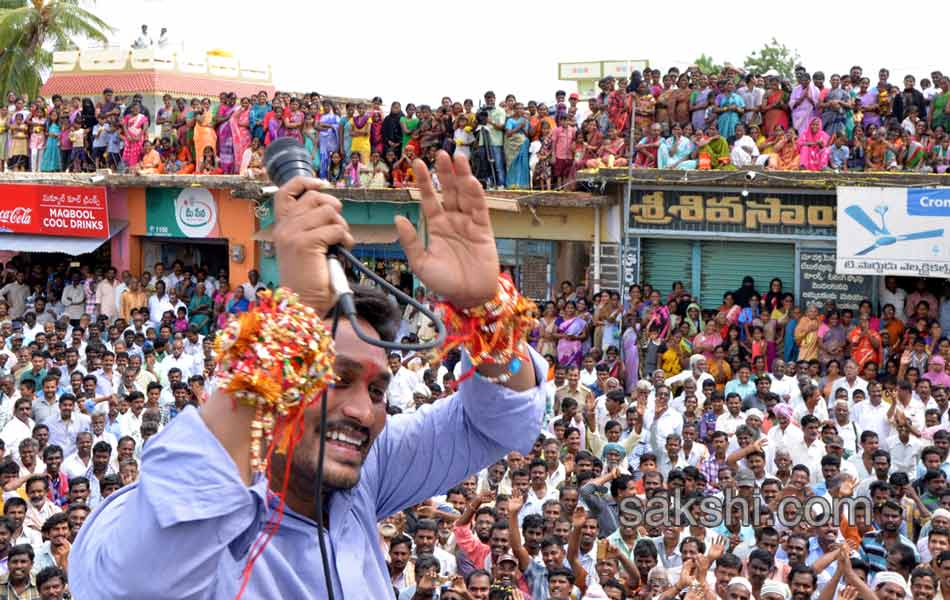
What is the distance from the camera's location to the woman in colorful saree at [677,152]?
14.6 m

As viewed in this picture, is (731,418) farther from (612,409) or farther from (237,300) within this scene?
(237,300)

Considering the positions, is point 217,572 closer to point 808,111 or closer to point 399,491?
point 399,491

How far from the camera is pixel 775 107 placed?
14562 millimetres

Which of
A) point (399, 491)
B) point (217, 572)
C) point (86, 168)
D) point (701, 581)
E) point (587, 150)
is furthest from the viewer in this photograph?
point (86, 168)

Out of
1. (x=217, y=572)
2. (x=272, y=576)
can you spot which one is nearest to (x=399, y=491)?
(x=272, y=576)

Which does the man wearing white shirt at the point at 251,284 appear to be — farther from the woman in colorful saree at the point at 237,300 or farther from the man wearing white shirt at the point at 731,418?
the man wearing white shirt at the point at 731,418

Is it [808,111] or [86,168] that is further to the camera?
[86,168]

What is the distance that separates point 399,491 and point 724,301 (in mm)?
11914

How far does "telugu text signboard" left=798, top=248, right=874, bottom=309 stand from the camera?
14.4 meters

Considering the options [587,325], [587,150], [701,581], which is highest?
[587,150]

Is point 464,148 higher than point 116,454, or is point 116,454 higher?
point 464,148

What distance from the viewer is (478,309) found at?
2545 mm

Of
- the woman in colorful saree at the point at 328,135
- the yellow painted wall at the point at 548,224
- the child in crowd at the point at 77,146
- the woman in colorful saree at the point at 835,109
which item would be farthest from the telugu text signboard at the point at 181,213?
the woman in colorful saree at the point at 835,109

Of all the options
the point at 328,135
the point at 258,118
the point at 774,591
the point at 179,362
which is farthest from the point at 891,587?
the point at 258,118
